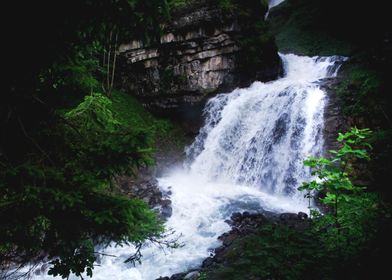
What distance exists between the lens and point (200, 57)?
52.8ft

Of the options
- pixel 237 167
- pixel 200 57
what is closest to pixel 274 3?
pixel 200 57

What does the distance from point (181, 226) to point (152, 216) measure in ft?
22.6

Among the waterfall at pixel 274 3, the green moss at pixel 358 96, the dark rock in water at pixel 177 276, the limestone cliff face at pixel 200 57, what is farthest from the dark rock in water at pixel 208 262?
the waterfall at pixel 274 3

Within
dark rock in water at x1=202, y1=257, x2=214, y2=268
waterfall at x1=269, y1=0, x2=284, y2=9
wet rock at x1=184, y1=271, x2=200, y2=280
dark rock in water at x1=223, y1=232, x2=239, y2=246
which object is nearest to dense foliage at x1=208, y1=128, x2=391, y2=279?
wet rock at x1=184, y1=271, x2=200, y2=280

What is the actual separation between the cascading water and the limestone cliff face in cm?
124

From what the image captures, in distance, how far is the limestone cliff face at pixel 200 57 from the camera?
15523 millimetres

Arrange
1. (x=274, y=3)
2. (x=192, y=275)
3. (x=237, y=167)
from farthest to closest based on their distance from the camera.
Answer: (x=274, y=3), (x=237, y=167), (x=192, y=275)

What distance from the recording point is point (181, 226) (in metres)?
9.35

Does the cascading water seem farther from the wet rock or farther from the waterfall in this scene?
the waterfall

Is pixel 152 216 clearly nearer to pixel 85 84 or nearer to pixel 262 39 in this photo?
pixel 85 84

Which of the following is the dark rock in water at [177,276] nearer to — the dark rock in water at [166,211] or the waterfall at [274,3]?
the dark rock in water at [166,211]

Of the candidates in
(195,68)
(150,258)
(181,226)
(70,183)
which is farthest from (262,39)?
(70,183)

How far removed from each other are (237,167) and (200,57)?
7.05 metres

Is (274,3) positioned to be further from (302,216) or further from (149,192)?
(302,216)
